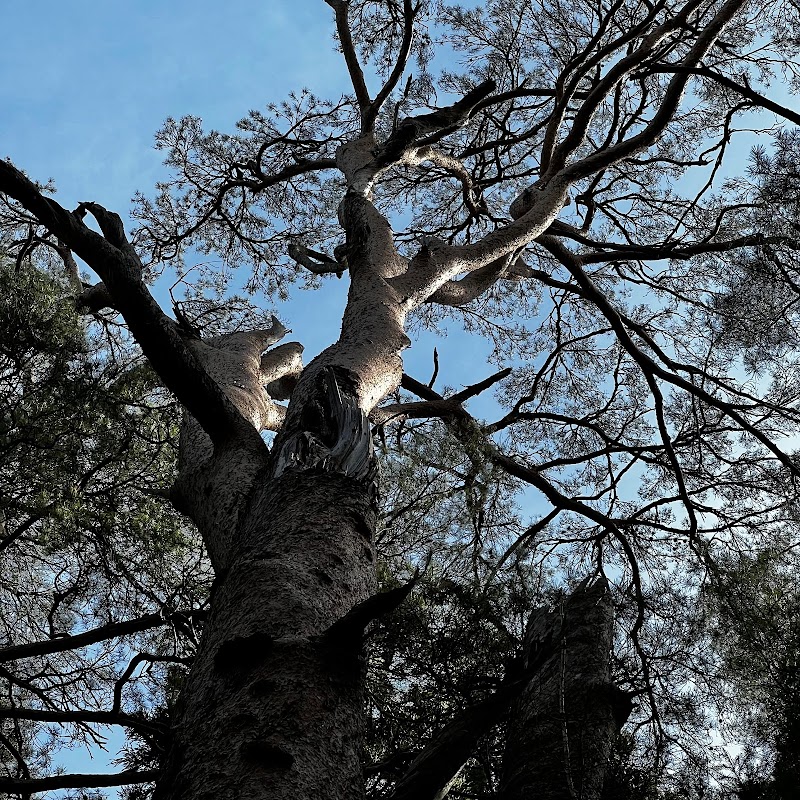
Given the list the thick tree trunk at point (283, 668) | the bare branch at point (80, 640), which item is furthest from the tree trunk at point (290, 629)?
the bare branch at point (80, 640)

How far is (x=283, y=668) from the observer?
1549mm

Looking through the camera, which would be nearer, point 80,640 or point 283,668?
point 283,668

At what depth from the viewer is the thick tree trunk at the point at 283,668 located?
1.34 m

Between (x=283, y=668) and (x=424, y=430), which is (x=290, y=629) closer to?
(x=283, y=668)

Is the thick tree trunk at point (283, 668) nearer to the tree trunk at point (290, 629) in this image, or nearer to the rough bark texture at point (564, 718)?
the tree trunk at point (290, 629)

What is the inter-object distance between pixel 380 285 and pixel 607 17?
3.30 m

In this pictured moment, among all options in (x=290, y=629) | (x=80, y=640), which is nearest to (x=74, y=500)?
(x=80, y=640)

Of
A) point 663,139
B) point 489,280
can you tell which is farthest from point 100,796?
point 663,139

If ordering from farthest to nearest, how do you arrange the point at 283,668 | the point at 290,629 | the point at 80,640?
the point at 80,640, the point at 290,629, the point at 283,668

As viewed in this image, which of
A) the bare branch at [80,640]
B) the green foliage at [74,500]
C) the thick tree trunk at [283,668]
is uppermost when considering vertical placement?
the green foliage at [74,500]

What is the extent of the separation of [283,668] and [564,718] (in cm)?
59

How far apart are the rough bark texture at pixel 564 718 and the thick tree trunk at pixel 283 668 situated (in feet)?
1.48

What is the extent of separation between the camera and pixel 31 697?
4.35 m

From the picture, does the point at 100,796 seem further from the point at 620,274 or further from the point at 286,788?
the point at 620,274
